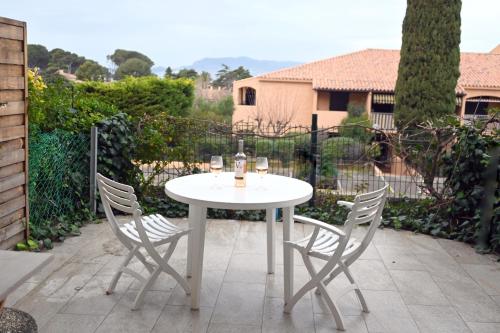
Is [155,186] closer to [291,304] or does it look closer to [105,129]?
[105,129]

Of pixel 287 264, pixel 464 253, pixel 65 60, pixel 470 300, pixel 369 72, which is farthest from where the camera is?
pixel 65 60

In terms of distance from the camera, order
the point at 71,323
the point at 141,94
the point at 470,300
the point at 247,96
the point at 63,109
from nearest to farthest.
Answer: the point at 71,323 < the point at 470,300 < the point at 63,109 < the point at 141,94 < the point at 247,96

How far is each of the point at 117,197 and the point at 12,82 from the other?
61.8 inches

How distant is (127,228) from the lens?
360cm

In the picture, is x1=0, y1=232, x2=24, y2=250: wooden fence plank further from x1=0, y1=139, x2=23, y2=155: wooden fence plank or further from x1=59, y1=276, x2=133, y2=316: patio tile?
x1=59, y1=276, x2=133, y2=316: patio tile

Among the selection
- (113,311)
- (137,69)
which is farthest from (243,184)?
(137,69)

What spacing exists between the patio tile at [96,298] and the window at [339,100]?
24519 mm

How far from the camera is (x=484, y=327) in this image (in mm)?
3219

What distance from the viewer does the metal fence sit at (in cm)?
623

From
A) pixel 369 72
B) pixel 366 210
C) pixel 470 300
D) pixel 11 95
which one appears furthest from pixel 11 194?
pixel 369 72

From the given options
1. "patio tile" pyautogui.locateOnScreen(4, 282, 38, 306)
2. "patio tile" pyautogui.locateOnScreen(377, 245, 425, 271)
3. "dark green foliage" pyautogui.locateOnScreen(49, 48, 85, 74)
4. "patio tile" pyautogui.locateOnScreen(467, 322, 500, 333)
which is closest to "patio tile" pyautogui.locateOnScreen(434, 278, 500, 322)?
"patio tile" pyautogui.locateOnScreen(467, 322, 500, 333)

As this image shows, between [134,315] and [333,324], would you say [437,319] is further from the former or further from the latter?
[134,315]

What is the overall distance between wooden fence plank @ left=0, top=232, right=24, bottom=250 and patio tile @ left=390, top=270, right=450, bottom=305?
10.2 ft

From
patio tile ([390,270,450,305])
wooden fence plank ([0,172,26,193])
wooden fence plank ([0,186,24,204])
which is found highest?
wooden fence plank ([0,172,26,193])
